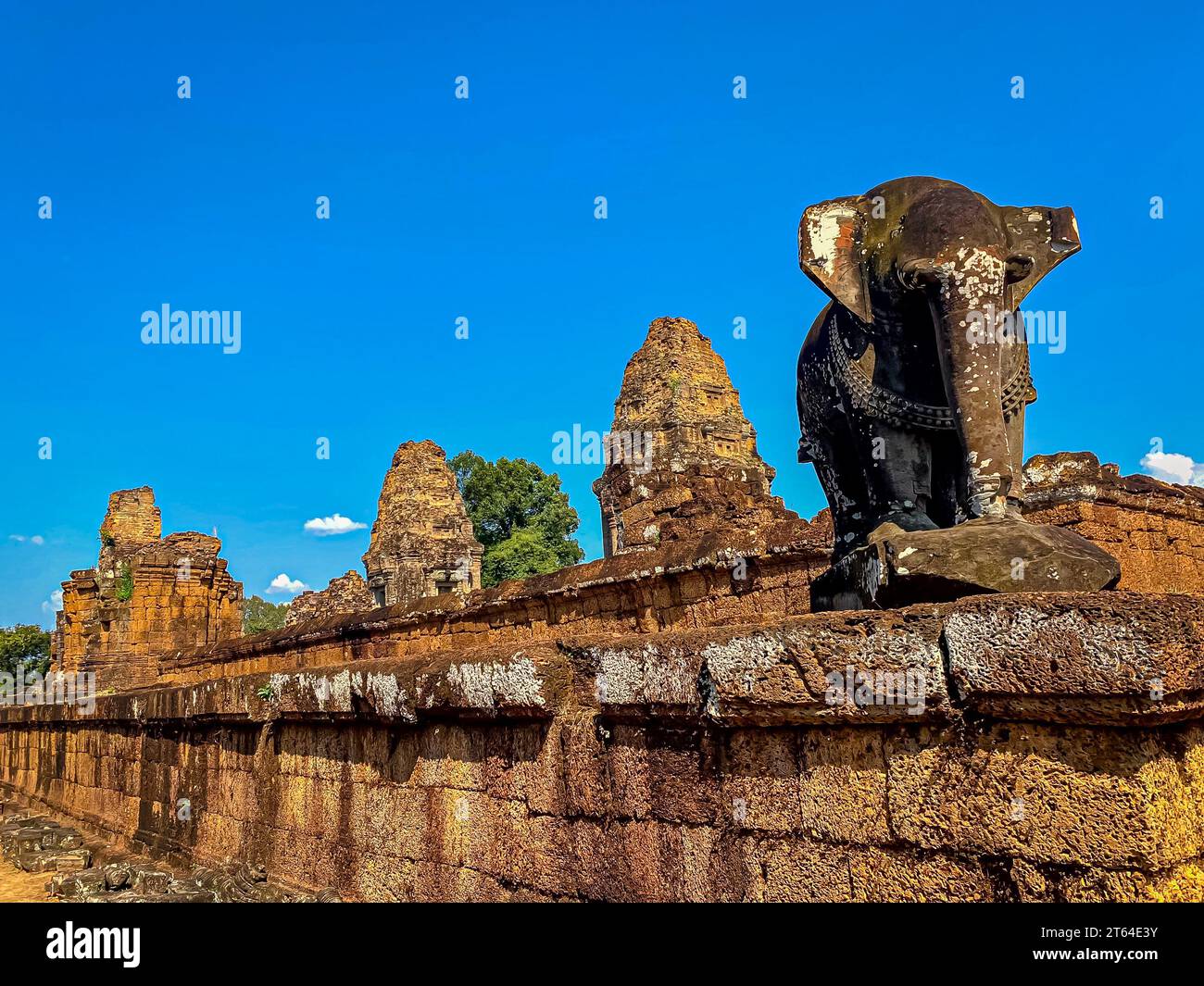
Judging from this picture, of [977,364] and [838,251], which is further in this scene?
[838,251]

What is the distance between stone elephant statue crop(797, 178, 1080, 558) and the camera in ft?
10.5

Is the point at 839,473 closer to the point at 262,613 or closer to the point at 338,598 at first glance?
the point at 338,598

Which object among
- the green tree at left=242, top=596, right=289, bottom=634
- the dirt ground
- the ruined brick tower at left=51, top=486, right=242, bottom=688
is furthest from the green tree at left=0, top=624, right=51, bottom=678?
the dirt ground

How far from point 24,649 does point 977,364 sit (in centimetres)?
6345

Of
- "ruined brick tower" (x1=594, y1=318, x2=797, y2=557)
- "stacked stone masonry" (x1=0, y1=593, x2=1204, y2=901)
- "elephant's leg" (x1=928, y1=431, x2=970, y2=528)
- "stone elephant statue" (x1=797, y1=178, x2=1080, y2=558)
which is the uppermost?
"ruined brick tower" (x1=594, y1=318, x2=797, y2=557)

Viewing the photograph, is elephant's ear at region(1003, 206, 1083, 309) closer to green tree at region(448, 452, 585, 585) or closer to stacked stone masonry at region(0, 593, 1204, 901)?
stacked stone masonry at region(0, 593, 1204, 901)

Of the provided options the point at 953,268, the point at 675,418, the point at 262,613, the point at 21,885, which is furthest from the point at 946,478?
the point at 262,613

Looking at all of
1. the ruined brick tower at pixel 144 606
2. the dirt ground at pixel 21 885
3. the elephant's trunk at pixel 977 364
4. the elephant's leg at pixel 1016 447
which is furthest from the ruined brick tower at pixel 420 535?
the elephant's trunk at pixel 977 364

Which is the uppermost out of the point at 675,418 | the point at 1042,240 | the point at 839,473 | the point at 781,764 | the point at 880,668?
the point at 675,418

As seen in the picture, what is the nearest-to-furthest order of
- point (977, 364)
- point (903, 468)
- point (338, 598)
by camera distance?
point (977, 364), point (903, 468), point (338, 598)

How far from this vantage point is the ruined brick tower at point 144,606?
67.2ft

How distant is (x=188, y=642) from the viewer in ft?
68.6

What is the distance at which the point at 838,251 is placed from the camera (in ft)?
11.9

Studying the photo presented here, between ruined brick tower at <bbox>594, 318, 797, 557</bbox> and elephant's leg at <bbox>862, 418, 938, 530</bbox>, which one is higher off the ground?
ruined brick tower at <bbox>594, 318, 797, 557</bbox>
